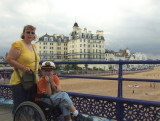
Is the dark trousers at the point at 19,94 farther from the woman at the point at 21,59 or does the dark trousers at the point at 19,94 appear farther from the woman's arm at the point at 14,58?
the woman's arm at the point at 14,58

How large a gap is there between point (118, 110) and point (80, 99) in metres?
1.00

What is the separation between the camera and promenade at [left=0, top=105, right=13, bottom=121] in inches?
177

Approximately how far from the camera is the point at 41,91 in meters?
2.98

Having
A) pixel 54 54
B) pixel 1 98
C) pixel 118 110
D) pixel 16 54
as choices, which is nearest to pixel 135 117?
pixel 118 110

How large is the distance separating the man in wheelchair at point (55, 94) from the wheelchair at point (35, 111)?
0.08 meters

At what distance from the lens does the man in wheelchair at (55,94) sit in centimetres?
276

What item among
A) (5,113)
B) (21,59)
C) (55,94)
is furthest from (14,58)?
(5,113)

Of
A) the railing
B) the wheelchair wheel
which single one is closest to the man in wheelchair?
the wheelchair wheel

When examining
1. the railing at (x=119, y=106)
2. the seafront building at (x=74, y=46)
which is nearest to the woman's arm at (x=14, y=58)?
the railing at (x=119, y=106)

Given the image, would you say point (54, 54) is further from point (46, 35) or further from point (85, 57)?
point (85, 57)

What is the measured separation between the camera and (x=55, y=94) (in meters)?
2.85

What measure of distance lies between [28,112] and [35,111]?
197 mm

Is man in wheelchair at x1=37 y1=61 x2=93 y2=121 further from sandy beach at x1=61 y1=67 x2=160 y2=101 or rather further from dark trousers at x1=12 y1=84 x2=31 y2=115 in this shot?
sandy beach at x1=61 y1=67 x2=160 y2=101

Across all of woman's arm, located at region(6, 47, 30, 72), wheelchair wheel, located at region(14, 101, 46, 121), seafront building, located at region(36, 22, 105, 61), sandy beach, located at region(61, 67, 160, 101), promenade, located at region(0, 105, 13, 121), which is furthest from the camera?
seafront building, located at region(36, 22, 105, 61)
